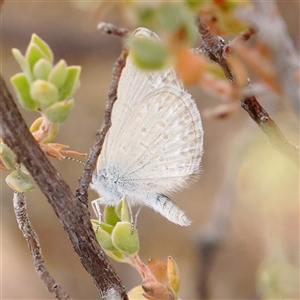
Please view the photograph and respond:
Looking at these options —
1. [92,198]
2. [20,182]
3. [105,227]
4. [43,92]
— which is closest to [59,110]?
[43,92]

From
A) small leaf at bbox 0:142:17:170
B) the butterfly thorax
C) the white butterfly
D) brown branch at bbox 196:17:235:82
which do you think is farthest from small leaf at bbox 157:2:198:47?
the butterfly thorax

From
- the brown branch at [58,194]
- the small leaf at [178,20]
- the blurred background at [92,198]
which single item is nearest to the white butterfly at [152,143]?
the brown branch at [58,194]

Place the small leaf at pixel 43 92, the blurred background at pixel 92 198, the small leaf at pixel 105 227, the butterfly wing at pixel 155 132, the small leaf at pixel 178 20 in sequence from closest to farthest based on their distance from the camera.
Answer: the small leaf at pixel 178 20, the small leaf at pixel 43 92, the small leaf at pixel 105 227, the butterfly wing at pixel 155 132, the blurred background at pixel 92 198

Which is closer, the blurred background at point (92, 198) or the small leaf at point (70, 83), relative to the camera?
the small leaf at point (70, 83)

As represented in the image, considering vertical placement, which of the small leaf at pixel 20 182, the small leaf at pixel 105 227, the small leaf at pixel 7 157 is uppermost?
the small leaf at pixel 7 157

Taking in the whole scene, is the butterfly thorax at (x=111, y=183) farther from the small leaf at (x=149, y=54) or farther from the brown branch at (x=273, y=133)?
the small leaf at (x=149, y=54)

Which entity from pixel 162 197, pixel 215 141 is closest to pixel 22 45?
pixel 215 141

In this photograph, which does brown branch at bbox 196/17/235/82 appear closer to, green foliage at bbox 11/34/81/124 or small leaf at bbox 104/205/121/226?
green foliage at bbox 11/34/81/124
